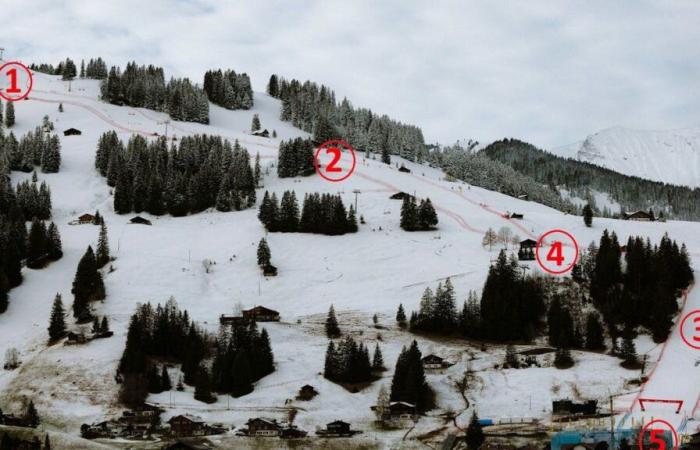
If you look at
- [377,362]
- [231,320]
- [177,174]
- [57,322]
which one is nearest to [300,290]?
[231,320]

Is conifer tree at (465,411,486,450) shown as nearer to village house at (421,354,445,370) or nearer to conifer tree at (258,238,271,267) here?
village house at (421,354,445,370)

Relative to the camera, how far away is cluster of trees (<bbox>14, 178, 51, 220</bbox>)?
14862 centimetres

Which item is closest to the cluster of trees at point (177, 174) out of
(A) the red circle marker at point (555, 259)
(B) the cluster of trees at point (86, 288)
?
(B) the cluster of trees at point (86, 288)

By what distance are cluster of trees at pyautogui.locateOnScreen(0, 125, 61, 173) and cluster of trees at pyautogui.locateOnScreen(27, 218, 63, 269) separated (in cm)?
4072

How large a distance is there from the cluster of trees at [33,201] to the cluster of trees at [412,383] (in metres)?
81.0

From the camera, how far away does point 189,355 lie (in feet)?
327

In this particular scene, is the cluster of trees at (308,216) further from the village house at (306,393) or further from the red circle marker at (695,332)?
the red circle marker at (695,332)

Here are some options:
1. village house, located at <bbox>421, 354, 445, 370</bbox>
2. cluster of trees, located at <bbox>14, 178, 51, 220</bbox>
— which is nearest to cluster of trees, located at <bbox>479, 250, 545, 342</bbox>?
village house, located at <bbox>421, 354, 445, 370</bbox>

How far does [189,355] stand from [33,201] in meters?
65.5

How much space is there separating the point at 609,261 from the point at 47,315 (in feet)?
257

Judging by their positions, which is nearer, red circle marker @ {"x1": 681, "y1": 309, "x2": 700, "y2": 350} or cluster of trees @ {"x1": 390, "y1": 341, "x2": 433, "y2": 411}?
cluster of trees @ {"x1": 390, "y1": 341, "x2": 433, "y2": 411}

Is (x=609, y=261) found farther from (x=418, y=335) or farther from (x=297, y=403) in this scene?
(x=297, y=403)

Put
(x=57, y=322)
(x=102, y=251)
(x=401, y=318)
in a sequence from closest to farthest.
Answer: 1. (x=57, y=322)
2. (x=401, y=318)
3. (x=102, y=251)

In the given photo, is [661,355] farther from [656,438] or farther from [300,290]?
[300,290]
